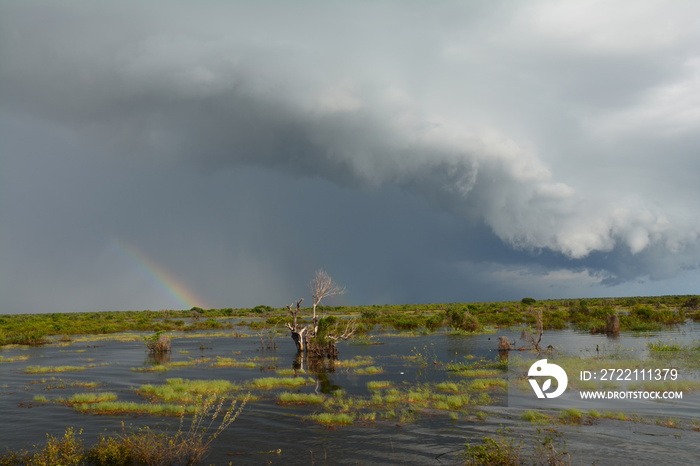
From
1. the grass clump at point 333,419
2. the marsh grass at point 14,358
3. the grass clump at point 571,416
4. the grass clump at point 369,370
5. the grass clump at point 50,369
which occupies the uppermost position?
the grass clump at point 571,416

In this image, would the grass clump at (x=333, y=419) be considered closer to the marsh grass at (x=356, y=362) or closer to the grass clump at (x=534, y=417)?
the grass clump at (x=534, y=417)

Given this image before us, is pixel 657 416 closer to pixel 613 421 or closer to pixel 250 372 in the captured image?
pixel 613 421

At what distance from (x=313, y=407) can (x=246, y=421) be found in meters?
3.83

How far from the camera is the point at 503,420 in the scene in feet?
65.7

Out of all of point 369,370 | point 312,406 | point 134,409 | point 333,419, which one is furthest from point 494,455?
point 369,370

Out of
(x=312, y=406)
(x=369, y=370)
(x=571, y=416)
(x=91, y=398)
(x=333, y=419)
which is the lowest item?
(x=369, y=370)

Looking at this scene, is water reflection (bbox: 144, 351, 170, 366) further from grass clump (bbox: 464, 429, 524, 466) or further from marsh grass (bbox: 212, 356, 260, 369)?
grass clump (bbox: 464, 429, 524, 466)

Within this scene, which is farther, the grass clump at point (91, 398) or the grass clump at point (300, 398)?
the grass clump at point (91, 398)

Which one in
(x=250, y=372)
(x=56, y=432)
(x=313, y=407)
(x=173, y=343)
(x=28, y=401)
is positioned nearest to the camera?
(x=56, y=432)

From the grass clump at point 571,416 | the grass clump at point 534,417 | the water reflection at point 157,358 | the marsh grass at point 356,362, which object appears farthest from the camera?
the water reflection at point 157,358

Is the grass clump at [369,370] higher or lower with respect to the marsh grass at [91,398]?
lower

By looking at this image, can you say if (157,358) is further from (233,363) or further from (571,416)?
(571,416)

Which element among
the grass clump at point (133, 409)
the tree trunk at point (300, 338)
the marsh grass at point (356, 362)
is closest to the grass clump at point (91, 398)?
the grass clump at point (133, 409)

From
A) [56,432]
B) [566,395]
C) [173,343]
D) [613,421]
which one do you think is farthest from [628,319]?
[56,432]
